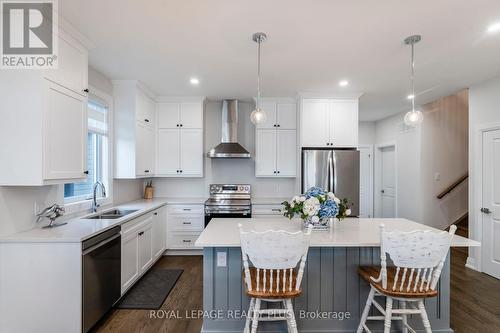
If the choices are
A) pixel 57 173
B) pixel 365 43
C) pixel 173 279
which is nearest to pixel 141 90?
pixel 57 173

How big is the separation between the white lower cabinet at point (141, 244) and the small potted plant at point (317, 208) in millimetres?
1832

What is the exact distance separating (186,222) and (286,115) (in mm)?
2492

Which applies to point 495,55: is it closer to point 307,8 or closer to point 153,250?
point 307,8

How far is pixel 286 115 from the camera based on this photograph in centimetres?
446

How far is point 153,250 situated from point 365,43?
3.64m

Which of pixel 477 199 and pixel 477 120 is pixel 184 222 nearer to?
pixel 477 199

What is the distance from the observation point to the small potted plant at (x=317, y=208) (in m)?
2.21

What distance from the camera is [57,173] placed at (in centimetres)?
217

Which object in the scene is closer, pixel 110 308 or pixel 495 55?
pixel 110 308

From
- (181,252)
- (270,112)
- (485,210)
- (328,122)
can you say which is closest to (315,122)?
(328,122)

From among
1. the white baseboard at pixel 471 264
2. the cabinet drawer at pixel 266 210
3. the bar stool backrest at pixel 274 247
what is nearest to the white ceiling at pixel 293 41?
the bar stool backrest at pixel 274 247

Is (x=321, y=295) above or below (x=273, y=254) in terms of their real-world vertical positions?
below

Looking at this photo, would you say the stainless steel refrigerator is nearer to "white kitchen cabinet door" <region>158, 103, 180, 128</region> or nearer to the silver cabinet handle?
the silver cabinet handle

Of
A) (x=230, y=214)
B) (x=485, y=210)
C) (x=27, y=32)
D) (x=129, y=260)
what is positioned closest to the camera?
(x=27, y=32)
